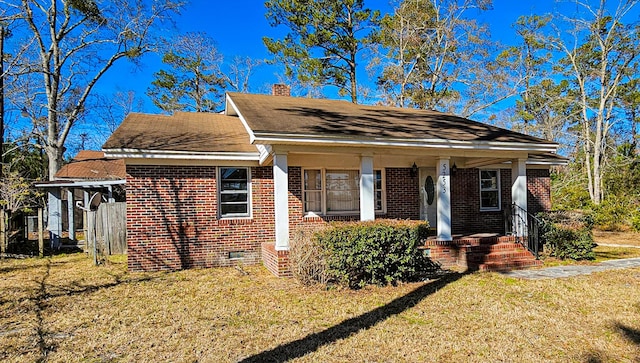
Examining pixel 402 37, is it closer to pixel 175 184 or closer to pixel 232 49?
pixel 232 49

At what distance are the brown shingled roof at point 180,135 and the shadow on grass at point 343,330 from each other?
213 inches

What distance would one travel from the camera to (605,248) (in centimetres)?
1180

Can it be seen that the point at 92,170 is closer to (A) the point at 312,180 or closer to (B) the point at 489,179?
(A) the point at 312,180

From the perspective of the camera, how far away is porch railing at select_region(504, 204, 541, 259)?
9336 mm

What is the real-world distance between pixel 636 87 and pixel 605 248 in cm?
1880

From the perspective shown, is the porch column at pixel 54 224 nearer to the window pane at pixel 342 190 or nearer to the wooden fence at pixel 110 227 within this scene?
the wooden fence at pixel 110 227

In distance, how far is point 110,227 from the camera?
11.9 metres

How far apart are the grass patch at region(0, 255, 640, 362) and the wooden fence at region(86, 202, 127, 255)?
12.9 ft

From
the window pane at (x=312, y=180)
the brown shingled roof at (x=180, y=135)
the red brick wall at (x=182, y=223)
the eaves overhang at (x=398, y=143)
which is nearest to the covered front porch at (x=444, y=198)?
the window pane at (x=312, y=180)

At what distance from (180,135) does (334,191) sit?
14.9ft

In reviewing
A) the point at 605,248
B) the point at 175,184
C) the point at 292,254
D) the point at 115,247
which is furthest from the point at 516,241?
the point at 115,247

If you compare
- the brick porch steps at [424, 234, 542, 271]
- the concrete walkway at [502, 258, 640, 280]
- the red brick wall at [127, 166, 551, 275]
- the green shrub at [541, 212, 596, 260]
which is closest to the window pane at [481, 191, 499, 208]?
the green shrub at [541, 212, 596, 260]

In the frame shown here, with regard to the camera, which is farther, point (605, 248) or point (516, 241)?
point (605, 248)

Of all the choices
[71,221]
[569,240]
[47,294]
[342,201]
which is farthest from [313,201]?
[71,221]
